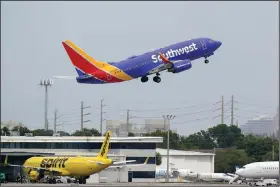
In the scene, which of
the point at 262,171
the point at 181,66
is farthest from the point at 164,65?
the point at 262,171

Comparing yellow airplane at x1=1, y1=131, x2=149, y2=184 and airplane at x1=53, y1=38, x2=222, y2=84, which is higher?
airplane at x1=53, y1=38, x2=222, y2=84

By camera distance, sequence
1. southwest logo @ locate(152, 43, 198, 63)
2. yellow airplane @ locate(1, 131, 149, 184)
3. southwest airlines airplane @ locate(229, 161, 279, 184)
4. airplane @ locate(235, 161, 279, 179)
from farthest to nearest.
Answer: southwest airlines airplane @ locate(229, 161, 279, 184), airplane @ locate(235, 161, 279, 179), yellow airplane @ locate(1, 131, 149, 184), southwest logo @ locate(152, 43, 198, 63)

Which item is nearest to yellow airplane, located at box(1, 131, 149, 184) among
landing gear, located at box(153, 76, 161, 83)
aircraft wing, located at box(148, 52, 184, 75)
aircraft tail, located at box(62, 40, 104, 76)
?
aircraft tail, located at box(62, 40, 104, 76)

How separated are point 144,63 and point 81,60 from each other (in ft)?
30.3

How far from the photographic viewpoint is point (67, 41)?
131 metres

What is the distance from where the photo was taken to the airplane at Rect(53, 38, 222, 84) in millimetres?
119625

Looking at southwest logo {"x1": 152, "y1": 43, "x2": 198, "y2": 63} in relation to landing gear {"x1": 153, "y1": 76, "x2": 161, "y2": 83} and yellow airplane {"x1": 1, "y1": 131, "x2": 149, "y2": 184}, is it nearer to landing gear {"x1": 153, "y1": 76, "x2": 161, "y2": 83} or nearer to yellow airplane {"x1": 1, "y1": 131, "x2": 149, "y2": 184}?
landing gear {"x1": 153, "y1": 76, "x2": 161, "y2": 83}

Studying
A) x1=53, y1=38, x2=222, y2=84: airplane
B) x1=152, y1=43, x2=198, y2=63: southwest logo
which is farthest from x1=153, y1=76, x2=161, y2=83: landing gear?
x1=152, y1=43, x2=198, y2=63: southwest logo

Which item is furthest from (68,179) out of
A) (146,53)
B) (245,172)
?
A: (146,53)

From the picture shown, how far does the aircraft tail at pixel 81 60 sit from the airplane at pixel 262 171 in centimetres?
5950

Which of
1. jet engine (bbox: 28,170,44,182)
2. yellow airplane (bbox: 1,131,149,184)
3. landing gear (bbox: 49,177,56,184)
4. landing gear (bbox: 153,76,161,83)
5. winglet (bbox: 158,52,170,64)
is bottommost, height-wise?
landing gear (bbox: 49,177,56,184)

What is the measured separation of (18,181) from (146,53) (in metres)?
43.1

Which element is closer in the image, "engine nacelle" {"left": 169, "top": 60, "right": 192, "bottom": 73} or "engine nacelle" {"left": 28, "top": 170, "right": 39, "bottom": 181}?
"engine nacelle" {"left": 169, "top": 60, "right": 192, "bottom": 73}

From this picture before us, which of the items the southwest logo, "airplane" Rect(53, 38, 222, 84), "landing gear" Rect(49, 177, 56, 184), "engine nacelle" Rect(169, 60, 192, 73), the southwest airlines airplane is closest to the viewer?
"airplane" Rect(53, 38, 222, 84)
